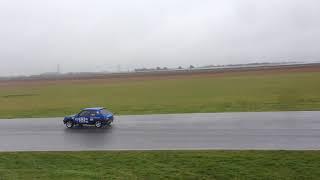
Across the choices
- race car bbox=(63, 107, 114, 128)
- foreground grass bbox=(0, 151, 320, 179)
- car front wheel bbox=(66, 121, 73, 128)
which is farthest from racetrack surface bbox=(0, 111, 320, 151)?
foreground grass bbox=(0, 151, 320, 179)

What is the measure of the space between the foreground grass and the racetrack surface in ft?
4.53

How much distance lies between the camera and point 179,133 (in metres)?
22.2

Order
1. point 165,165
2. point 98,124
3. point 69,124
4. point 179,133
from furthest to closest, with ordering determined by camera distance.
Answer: point 69,124
point 98,124
point 179,133
point 165,165

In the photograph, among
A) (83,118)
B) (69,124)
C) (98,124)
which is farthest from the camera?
(69,124)

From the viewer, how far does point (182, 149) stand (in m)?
18.2

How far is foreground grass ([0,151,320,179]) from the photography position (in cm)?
1462

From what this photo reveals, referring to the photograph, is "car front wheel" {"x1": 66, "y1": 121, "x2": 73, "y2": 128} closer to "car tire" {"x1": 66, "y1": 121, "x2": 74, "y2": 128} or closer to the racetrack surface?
"car tire" {"x1": 66, "y1": 121, "x2": 74, "y2": 128}

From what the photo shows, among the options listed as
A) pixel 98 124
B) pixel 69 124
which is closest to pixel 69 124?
pixel 69 124

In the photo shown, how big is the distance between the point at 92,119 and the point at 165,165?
1134 cm

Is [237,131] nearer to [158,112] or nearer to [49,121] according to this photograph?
[158,112]

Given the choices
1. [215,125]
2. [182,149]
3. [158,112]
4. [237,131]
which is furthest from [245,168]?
[158,112]

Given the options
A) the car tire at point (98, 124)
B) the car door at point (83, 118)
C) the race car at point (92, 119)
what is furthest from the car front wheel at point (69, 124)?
the car tire at point (98, 124)

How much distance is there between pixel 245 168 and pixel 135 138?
24.7 feet

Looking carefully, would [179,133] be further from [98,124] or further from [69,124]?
[69,124]
